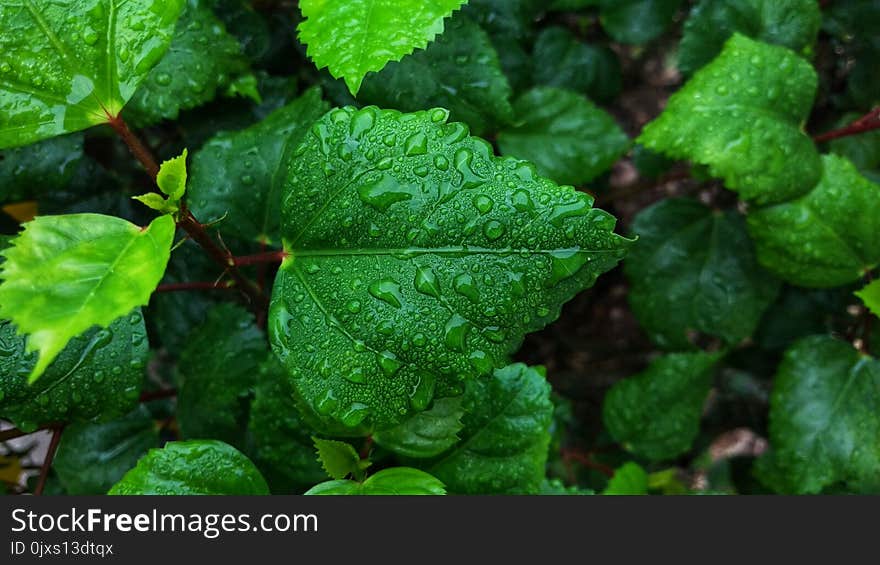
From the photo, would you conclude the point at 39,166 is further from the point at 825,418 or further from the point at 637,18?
the point at 825,418

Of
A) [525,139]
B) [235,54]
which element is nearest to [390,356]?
[235,54]

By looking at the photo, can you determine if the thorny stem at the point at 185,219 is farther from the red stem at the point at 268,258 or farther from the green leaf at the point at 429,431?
the green leaf at the point at 429,431

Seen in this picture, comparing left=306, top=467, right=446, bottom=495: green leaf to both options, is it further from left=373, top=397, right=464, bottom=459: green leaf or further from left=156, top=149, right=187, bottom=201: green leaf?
left=156, top=149, right=187, bottom=201: green leaf

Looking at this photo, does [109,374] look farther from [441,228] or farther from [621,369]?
[621,369]

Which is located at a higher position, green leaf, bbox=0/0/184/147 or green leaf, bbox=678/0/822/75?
green leaf, bbox=0/0/184/147

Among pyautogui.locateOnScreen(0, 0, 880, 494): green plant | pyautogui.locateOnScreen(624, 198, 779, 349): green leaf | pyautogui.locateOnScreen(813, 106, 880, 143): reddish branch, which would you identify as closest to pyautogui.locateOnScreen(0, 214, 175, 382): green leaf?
pyautogui.locateOnScreen(0, 0, 880, 494): green plant

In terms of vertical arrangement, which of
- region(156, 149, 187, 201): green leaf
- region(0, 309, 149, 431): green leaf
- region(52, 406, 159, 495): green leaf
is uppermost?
region(156, 149, 187, 201): green leaf

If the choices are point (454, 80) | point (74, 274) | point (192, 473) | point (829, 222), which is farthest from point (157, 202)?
point (829, 222)
